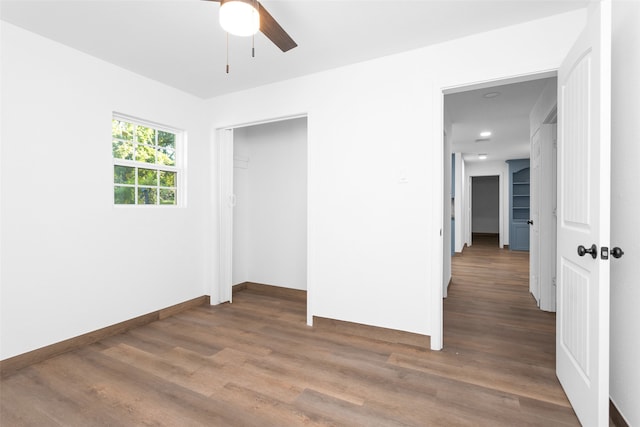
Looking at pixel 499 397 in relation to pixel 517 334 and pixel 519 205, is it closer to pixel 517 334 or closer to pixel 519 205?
pixel 517 334

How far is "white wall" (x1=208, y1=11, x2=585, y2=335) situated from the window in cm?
142

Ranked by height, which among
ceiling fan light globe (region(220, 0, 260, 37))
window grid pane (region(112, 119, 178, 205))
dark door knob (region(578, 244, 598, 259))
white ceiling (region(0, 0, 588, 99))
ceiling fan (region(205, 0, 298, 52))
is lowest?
dark door knob (region(578, 244, 598, 259))

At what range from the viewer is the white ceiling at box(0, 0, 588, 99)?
6.75 ft

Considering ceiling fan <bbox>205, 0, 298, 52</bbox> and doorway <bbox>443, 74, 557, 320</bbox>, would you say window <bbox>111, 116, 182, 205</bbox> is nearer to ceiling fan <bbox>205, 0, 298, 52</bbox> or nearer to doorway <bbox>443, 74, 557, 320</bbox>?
ceiling fan <bbox>205, 0, 298, 52</bbox>

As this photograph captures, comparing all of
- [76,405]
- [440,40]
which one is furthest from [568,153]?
[76,405]

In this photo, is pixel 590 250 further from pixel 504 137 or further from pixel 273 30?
pixel 504 137

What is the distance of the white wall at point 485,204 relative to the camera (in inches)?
477

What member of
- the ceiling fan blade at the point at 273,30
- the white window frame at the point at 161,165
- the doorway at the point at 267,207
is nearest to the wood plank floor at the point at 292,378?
the doorway at the point at 267,207

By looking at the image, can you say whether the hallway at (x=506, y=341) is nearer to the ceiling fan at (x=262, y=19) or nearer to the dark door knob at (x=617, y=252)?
the dark door knob at (x=617, y=252)

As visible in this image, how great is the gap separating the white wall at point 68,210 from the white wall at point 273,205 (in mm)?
1212

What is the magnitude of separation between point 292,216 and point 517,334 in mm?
2838

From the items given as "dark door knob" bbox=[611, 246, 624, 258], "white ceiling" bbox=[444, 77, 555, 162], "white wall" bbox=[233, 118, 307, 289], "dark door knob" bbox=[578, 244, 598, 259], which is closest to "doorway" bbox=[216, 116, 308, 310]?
"white wall" bbox=[233, 118, 307, 289]

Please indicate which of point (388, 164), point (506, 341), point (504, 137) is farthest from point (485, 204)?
point (388, 164)

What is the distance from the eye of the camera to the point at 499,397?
1.88 meters
